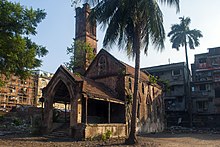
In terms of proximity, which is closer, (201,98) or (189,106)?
(189,106)

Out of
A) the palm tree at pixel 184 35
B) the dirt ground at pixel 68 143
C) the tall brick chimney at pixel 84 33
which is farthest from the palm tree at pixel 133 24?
the palm tree at pixel 184 35

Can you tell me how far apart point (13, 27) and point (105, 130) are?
11485 millimetres

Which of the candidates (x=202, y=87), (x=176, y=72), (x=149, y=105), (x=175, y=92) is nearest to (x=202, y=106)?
(x=202, y=87)

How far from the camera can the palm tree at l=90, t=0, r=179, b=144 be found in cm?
1878

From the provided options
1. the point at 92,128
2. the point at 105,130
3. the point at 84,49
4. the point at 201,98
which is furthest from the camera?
the point at 201,98

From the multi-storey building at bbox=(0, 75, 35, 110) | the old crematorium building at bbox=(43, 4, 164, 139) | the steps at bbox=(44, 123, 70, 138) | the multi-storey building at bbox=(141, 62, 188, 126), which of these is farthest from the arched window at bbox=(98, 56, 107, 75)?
the multi-storey building at bbox=(141, 62, 188, 126)

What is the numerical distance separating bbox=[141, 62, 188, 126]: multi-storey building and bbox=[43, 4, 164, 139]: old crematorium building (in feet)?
48.2

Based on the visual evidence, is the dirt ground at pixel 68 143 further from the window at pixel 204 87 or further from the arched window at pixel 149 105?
the window at pixel 204 87

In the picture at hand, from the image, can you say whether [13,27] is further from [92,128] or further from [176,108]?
[176,108]

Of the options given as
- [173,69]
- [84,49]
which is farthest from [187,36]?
[84,49]

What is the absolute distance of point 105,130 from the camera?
71.8 ft

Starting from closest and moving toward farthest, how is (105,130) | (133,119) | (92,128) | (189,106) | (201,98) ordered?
(133,119) < (92,128) < (105,130) < (189,106) < (201,98)

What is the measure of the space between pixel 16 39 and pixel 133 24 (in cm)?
901

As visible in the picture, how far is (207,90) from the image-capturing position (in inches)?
1908
